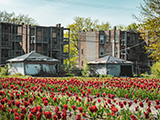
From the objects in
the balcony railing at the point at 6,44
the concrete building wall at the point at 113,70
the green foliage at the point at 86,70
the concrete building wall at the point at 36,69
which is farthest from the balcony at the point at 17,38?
the concrete building wall at the point at 113,70

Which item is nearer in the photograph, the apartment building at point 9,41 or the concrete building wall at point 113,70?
the concrete building wall at point 113,70

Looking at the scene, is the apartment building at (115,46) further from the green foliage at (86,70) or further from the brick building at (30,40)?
the green foliage at (86,70)

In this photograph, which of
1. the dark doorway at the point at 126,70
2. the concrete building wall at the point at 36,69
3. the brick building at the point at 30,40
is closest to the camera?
the concrete building wall at the point at 36,69

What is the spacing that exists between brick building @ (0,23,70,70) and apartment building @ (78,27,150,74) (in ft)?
30.3

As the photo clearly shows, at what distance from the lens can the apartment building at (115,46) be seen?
58656mm

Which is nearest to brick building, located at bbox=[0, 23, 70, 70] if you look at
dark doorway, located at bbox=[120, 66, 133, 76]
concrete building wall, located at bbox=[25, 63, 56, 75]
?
concrete building wall, located at bbox=[25, 63, 56, 75]

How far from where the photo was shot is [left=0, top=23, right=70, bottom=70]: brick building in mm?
49094

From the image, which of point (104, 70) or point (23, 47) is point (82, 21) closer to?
point (23, 47)

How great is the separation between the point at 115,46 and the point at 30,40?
2239 centimetres

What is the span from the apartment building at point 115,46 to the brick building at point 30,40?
9.24m

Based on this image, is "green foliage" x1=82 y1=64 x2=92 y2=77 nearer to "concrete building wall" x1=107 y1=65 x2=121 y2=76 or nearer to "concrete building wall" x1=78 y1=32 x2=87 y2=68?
"concrete building wall" x1=107 y1=65 x2=121 y2=76

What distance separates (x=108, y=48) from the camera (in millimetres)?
59312

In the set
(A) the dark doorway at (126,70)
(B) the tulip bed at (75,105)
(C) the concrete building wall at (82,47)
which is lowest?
(A) the dark doorway at (126,70)

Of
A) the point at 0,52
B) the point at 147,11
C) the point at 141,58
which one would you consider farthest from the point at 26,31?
the point at 147,11
